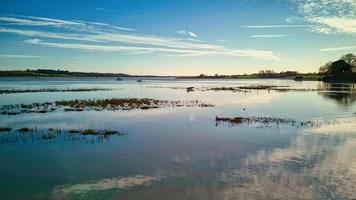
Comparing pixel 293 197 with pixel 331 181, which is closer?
pixel 293 197

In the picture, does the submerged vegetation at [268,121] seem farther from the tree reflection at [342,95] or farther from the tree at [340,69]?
the tree at [340,69]

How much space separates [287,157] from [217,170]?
479cm

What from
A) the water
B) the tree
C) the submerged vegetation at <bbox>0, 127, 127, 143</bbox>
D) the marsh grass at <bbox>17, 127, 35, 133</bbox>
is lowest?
the water

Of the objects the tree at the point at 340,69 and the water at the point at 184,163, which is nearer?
the water at the point at 184,163

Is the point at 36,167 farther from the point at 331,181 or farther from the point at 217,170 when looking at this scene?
the point at 331,181

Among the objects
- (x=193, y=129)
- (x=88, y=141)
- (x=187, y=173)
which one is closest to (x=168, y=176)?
(x=187, y=173)

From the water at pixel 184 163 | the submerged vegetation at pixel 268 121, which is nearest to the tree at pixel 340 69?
the submerged vegetation at pixel 268 121

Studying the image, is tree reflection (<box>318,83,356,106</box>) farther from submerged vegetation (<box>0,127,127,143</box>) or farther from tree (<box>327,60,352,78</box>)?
tree (<box>327,60,352,78</box>)

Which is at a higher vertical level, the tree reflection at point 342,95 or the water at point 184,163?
the tree reflection at point 342,95

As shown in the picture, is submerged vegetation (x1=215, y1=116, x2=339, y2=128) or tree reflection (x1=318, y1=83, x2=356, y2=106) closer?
submerged vegetation (x1=215, y1=116, x2=339, y2=128)

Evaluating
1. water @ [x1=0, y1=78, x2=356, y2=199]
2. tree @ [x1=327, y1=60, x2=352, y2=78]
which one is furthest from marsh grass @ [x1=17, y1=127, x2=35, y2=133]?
tree @ [x1=327, y1=60, x2=352, y2=78]

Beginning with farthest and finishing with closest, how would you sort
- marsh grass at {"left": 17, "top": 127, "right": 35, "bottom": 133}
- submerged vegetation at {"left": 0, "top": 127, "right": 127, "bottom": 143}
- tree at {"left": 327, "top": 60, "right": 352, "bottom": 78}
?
tree at {"left": 327, "top": 60, "right": 352, "bottom": 78} → marsh grass at {"left": 17, "top": 127, "right": 35, "bottom": 133} → submerged vegetation at {"left": 0, "top": 127, "right": 127, "bottom": 143}

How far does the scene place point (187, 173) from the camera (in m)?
15.3

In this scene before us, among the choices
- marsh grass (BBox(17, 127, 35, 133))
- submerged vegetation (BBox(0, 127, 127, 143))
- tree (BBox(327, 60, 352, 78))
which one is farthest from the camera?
tree (BBox(327, 60, 352, 78))
